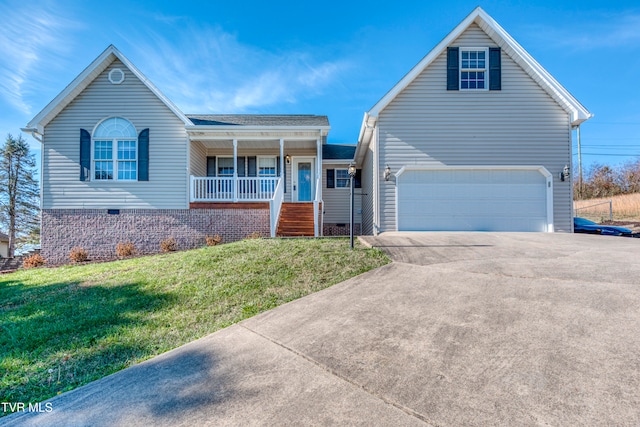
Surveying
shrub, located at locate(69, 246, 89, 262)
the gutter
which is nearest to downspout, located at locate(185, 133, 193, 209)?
shrub, located at locate(69, 246, 89, 262)

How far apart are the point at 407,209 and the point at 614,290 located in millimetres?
6373

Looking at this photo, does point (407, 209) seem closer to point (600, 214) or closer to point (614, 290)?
point (614, 290)

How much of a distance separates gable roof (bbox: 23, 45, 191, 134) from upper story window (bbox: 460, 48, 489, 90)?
32.3 ft

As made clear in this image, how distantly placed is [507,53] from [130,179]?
1390 centimetres

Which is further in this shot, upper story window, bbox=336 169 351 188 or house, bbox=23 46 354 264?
upper story window, bbox=336 169 351 188

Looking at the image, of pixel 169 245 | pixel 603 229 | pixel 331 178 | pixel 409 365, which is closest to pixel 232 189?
pixel 169 245

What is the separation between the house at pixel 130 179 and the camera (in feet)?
36.5

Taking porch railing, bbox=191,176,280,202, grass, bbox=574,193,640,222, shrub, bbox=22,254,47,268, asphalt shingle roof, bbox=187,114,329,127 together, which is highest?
asphalt shingle roof, bbox=187,114,329,127

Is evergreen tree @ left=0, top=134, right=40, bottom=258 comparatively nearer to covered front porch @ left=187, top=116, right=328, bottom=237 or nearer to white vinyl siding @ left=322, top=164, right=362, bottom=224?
covered front porch @ left=187, top=116, right=328, bottom=237

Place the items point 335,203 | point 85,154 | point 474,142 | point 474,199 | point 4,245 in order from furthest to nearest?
point 4,245 < point 335,203 < point 85,154 < point 474,142 < point 474,199

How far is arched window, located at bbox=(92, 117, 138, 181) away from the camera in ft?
37.3

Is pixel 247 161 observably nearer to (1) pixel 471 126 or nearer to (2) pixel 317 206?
(2) pixel 317 206

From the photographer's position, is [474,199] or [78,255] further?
[78,255]

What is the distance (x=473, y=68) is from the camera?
10.1 m
